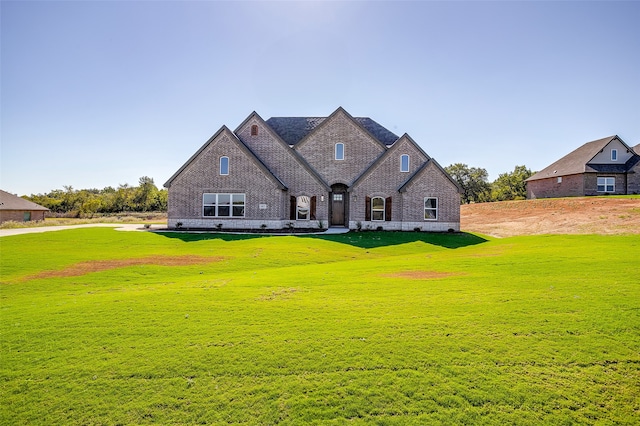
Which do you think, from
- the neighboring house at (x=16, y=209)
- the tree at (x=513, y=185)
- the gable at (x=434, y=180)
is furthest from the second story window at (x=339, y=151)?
the tree at (x=513, y=185)

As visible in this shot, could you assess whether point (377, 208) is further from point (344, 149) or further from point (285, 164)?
point (285, 164)

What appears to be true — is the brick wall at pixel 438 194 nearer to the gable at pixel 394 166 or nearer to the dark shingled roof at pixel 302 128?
the gable at pixel 394 166

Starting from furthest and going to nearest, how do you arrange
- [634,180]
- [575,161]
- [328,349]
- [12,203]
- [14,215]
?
[575,161] < [12,203] < [14,215] < [634,180] < [328,349]

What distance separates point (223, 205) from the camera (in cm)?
3014

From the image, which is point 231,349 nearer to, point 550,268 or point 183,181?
point 550,268

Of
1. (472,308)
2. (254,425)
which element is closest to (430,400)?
(254,425)

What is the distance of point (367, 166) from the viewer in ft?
107

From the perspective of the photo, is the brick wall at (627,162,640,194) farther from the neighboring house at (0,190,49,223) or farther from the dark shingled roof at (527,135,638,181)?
the neighboring house at (0,190,49,223)

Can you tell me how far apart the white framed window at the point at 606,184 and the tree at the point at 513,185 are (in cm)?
3574

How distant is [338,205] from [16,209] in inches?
1773

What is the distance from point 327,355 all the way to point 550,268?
10549 mm

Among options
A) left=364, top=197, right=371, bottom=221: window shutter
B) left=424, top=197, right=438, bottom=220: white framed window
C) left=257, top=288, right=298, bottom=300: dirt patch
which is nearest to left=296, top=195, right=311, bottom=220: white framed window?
left=364, top=197, right=371, bottom=221: window shutter

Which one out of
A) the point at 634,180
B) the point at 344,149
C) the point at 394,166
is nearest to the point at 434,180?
the point at 394,166

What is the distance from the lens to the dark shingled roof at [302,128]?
35375 millimetres
